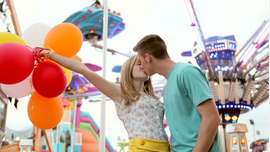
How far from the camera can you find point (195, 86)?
1505 millimetres

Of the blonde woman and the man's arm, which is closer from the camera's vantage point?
the man's arm

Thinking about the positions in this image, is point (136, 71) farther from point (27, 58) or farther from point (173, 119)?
point (27, 58)

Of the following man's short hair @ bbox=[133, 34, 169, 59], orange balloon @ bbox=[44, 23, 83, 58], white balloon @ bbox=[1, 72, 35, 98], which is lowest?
white balloon @ bbox=[1, 72, 35, 98]

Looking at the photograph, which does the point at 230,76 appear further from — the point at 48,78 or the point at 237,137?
the point at 48,78

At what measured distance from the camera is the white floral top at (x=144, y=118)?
1.87m

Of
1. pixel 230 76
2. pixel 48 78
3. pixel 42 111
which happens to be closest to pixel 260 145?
pixel 230 76

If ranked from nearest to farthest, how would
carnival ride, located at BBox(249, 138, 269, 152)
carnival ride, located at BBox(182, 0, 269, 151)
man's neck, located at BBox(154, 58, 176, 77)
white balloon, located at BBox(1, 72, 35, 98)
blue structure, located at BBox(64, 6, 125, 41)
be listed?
man's neck, located at BBox(154, 58, 176, 77) → white balloon, located at BBox(1, 72, 35, 98) → blue structure, located at BBox(64, 6, 125, 41) → carnival ride, located at BBox(182, 0, 269, 151) → carnival ride, located at BBox(249, 138, 269, 152)

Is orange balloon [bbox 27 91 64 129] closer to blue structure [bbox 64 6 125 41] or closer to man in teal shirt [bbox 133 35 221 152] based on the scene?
man in teal shirt [bbox 133 35 221 152]

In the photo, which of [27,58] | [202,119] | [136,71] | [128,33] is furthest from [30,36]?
[128,33]

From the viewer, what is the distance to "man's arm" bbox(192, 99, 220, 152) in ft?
4.78

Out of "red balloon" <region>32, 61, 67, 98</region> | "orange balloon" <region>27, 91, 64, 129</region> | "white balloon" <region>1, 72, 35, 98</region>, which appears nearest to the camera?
"red balloon" <region>32, 61, 67, 98</region>

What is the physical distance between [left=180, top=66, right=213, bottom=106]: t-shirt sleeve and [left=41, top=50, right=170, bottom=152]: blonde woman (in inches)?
17.1

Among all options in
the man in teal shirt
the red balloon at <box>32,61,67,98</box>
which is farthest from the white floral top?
the red balloon at <box>32,61,67,98</box>

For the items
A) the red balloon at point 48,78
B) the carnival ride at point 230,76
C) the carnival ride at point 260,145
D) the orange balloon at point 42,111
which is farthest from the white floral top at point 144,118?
the carnival ride at point 260,145
